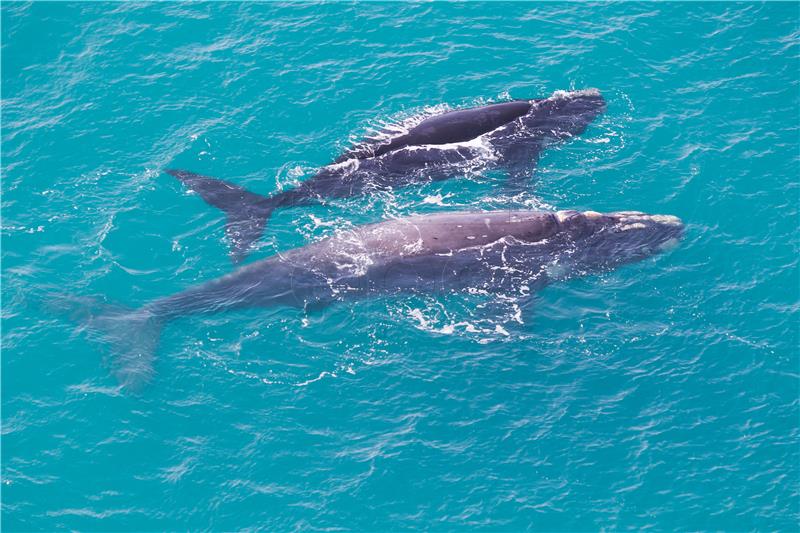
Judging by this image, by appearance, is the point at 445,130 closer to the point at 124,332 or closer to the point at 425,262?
the point at 425,262

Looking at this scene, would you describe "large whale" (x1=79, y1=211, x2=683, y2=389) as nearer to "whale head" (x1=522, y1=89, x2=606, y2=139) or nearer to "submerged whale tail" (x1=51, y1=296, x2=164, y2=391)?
"submerged whale tail" (x1=51, y1=296, x2=164, y2=391)

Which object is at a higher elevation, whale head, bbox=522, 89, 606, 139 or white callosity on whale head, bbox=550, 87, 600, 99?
white callosity on whale head, bbox=550, 87, 600, 99

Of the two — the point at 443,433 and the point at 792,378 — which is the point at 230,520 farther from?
the point at 792,378

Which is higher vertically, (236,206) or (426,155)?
(426,155)

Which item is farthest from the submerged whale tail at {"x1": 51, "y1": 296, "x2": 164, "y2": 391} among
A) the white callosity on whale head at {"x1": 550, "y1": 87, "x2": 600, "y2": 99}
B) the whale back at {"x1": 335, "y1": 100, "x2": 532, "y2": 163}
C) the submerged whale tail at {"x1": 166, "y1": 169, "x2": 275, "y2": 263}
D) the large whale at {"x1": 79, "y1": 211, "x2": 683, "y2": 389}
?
the white callosity on whale head at {"x1": 550, "y1": 87, "x2": 600, "y2": 99}

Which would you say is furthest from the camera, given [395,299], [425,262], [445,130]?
[445,130]

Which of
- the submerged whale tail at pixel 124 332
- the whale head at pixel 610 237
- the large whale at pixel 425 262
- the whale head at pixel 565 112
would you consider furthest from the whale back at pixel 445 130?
the submerged whale tail at pixel 124 332

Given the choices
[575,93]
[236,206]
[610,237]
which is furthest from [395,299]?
[575,93]
